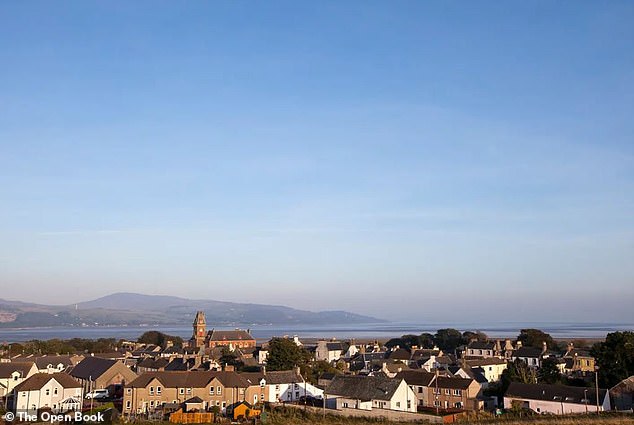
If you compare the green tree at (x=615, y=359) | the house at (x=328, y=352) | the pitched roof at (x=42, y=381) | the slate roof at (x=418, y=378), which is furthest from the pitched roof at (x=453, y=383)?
the house at (x=328, y=352)

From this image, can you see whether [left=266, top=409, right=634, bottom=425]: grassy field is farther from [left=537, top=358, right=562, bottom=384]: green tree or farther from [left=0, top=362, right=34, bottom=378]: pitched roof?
[left=0, top=362, right=34, bottom=378]: pitched roof

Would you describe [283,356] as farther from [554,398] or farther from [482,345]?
[482,345]

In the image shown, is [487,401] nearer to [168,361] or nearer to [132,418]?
[132,418]

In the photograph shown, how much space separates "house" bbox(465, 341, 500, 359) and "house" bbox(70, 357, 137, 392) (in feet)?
162

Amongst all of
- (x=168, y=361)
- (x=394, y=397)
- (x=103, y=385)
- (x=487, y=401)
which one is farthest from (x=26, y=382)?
(x=487, y=401)

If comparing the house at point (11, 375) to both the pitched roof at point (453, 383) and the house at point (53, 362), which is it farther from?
the pitched roof at point (453, 383)

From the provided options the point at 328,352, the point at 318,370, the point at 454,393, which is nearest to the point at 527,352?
the point at 328,352

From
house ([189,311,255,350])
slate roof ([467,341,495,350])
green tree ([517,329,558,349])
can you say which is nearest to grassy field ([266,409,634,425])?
slate roof ([467,341,495,350])

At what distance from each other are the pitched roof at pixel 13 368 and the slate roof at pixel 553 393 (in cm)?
3769

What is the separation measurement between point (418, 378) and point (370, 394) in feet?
24.3

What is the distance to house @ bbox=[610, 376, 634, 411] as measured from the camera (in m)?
41.0

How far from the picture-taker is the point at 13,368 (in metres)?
51.1

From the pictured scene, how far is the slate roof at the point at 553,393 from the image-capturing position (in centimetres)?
4066

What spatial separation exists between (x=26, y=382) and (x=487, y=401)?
33903mm
